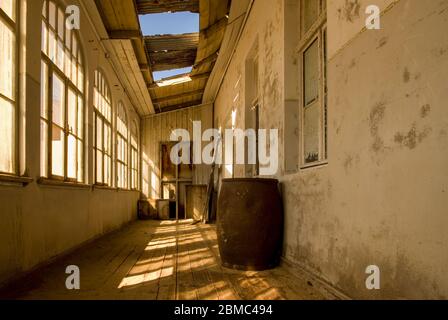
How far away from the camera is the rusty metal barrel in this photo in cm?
347

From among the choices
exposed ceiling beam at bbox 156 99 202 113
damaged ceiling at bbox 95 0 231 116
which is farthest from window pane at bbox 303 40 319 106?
exposed ceiling beam at bbox 156 99 202 113

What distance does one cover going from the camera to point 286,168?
3.77 metres

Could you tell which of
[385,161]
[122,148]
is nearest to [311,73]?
[385,161]

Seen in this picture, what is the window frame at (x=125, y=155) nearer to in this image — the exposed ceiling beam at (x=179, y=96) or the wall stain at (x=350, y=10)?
the exposed ceiling beam at (x=179, y=96)

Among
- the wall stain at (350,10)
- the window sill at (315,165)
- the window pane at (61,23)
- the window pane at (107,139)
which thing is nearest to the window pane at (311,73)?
the window sill at (315,165)

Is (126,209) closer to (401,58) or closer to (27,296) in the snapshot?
(27,296)

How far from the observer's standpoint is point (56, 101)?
4332mm

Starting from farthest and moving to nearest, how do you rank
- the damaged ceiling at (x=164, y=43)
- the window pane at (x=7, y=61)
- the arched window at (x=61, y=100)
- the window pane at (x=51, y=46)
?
the damaged ceiling at (x=164, y=43), the window pane at (x=51, y=46), the arched window at (x=61, y=100), the window pane at (x=7, y=61)

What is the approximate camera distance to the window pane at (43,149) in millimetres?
3787

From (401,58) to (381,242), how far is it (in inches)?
36.1

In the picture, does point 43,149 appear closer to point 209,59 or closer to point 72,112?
point 72,112

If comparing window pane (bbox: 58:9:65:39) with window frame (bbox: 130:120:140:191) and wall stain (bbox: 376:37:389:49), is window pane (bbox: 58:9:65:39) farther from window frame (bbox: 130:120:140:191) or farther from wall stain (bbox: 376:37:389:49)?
window frame (bbox: 130:120:140:191)

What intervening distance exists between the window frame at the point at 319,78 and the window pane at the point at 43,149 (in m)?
2.54

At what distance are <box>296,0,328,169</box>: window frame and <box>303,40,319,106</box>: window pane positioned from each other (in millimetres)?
36
